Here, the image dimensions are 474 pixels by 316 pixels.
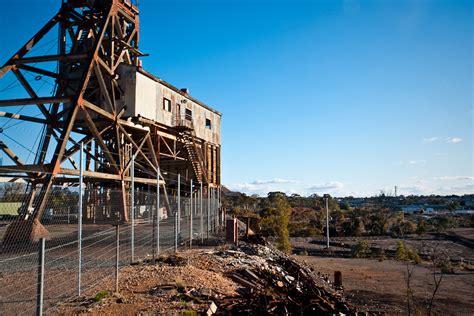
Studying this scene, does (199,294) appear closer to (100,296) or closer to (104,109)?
(100,296)

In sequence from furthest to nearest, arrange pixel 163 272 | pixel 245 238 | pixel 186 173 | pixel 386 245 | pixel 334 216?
pixel 334 216
pixel 386 245
pixel 186 173
pixel 245 238
pixel 163 272

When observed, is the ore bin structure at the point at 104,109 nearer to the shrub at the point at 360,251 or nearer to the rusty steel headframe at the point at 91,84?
the rusty steel headframe at the point at 91,84

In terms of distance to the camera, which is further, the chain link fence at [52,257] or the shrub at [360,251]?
the shrub at [360,251]

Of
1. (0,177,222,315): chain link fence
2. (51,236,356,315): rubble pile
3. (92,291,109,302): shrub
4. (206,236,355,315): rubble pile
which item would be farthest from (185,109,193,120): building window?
(92,291,109,302): shrub

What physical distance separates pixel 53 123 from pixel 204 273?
46.1 ft

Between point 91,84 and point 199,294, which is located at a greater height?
point 91,84

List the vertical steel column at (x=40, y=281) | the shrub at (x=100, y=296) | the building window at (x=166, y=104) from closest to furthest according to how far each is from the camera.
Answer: the vertical steel column at (x=40, y=281), the shrub at (x=100, y=296), the building window at (x=166, y=104)

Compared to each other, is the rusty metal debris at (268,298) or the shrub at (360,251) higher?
the rusty metal debris at (268,298)

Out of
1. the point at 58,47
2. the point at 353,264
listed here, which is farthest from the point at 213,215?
the point at 58,47

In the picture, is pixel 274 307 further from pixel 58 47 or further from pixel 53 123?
pixel 58 47

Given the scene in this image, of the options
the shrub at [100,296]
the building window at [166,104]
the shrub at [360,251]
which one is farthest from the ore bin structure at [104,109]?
the shrub at [360,251]

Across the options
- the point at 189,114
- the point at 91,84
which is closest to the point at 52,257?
the point at 91,84

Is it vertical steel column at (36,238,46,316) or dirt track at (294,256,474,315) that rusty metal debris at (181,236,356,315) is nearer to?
vertical steel column at (36,238,46,316)

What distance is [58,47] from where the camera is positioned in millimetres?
21672
